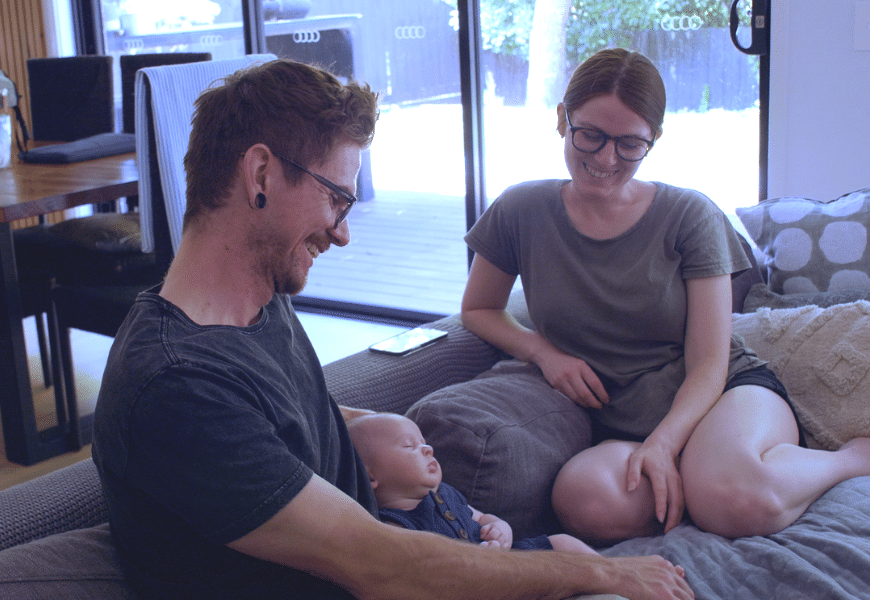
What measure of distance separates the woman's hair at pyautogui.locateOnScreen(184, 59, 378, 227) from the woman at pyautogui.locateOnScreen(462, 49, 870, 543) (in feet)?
2.32

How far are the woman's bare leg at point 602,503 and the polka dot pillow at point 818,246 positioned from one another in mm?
705

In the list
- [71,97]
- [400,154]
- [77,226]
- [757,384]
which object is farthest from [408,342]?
[71,97]

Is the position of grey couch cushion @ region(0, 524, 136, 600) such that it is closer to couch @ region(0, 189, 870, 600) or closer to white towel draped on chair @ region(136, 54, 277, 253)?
couch @ region(0, 189, 870, 600)

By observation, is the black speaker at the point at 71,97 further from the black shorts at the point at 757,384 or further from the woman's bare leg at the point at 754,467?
the woman's bare leg at the point at 754,467

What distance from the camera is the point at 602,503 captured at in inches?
56.7

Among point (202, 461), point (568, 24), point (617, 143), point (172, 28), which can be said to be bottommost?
point (202, 461)

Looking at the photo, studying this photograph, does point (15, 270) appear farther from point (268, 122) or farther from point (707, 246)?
point (707, 246)

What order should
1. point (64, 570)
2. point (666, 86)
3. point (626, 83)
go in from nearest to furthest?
1. point (64, 570)
2. point (626, 83)
3. point (666, 86)

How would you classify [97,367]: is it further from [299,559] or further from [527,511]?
[299,559]

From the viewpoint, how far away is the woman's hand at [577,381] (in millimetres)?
1647

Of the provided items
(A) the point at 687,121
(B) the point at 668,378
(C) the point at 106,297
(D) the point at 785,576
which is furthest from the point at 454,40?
(D) the point at 785,576

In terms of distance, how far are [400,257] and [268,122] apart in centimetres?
334

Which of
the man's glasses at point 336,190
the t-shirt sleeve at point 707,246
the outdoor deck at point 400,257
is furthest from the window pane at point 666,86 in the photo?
the man's glasses at point 336,190

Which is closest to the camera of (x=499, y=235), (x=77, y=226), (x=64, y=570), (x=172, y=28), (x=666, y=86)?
(x=64, y=570)
